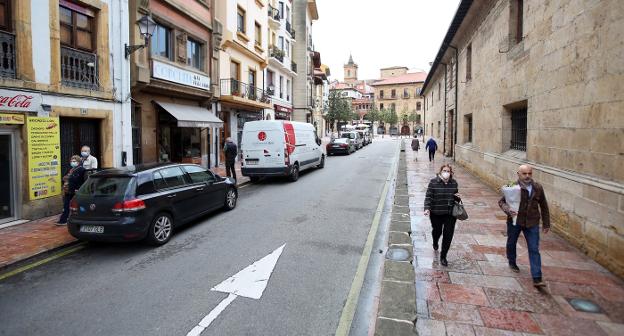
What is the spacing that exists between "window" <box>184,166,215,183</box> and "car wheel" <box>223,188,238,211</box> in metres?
0.73

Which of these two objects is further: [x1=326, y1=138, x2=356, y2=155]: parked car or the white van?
[x1=326, y1=138, x2=356, y2=155]: parked car

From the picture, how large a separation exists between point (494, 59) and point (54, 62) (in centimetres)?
1281

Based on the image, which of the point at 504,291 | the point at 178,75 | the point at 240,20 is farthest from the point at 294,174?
the point at 240,20

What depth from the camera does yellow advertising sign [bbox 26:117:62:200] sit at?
28.8 feet

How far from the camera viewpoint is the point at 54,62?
9367 millimetres

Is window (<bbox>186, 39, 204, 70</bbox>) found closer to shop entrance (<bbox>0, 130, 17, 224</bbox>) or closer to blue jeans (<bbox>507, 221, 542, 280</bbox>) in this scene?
shop entrance (<bbox>0, 130, 17, 224</bbox>)

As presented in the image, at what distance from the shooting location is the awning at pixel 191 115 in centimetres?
1498

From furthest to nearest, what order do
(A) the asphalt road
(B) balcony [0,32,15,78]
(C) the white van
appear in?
(C) the white van → (B) balcony [0,32,15,78] → (A) the asphalt road

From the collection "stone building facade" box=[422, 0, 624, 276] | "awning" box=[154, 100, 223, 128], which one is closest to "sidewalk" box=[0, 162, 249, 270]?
"awning" box=[154, 100, 223, 128]

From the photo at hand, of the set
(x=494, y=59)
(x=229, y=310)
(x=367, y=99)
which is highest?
(x=367, y=99)

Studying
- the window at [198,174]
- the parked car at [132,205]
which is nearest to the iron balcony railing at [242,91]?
the window at [198,174]

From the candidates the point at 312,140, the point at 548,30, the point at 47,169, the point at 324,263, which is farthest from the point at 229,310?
the point at 312,140

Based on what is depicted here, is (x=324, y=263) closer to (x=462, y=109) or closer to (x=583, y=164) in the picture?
(x=583, y=164)

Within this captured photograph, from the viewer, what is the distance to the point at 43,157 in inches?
357
